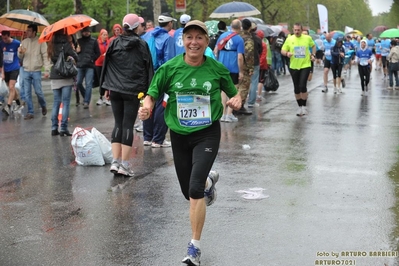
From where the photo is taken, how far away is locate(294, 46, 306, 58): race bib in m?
15.2

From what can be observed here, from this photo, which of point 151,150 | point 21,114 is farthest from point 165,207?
point 21,114

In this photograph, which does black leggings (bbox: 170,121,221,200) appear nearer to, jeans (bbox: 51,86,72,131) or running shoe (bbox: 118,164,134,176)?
running shoe (bbox: 118,164,134,176)

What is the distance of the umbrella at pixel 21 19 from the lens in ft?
51.2

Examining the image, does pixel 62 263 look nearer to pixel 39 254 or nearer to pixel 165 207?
pixel 39 254

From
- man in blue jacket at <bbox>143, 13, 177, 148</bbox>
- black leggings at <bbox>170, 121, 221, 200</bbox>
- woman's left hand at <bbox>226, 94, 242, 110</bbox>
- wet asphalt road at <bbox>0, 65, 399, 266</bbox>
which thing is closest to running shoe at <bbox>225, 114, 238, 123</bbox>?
wet asphalt road at <bbox>0, 65, 399, 266</bbox>

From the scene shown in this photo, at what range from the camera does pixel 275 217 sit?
6.86m

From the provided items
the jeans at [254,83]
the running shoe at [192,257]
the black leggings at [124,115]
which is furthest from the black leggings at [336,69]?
the running shoe at [192,257]

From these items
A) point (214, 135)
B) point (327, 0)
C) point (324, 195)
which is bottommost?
point (324, 195)

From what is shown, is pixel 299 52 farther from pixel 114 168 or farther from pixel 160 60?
pixel 114 168

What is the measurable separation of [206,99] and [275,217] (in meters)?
1.56

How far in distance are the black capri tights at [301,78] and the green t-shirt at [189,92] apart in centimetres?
942

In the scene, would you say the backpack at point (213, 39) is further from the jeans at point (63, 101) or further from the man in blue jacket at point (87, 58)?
the jeans at point (63, 101)

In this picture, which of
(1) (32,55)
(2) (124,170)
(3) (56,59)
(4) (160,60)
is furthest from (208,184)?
(1) (32,55)

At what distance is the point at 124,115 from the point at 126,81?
0.42m
